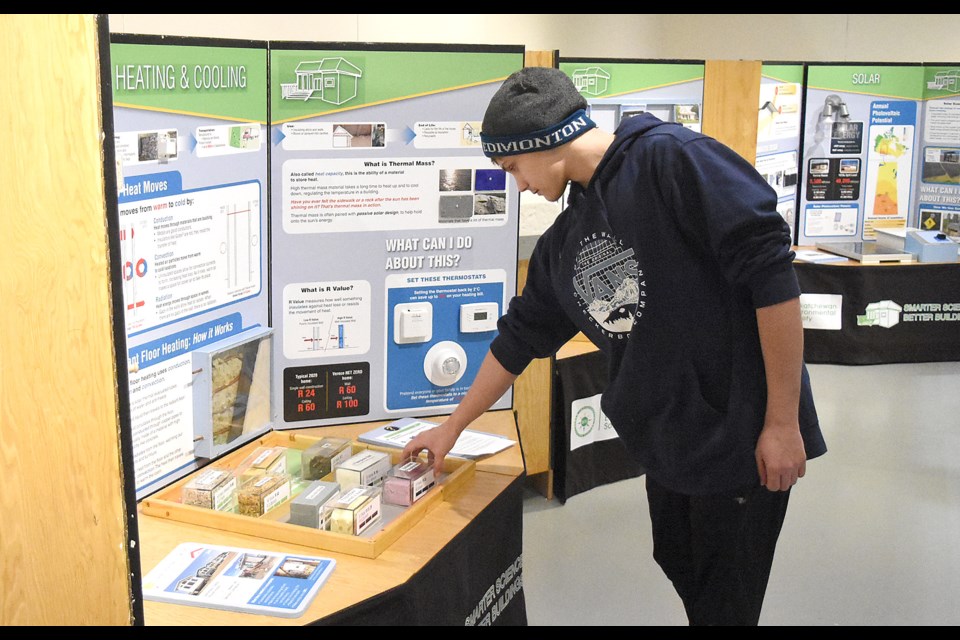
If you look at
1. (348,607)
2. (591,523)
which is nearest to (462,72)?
(348,607)

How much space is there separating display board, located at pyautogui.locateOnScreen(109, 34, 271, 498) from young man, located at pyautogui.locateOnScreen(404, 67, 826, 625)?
0.71 m

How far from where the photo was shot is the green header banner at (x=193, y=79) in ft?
7.00

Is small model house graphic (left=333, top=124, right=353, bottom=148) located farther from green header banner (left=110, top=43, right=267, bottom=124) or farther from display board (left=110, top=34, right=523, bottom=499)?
green header banner (left=110, top=43, right=267, bottom=124)

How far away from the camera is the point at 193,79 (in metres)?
2.31

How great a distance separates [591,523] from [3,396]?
2996 millimetres

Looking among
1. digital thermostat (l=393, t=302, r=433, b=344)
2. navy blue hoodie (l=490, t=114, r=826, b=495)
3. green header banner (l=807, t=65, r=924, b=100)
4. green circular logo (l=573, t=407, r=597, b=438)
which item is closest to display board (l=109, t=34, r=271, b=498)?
digital thermostat (l=393, t=302, r=433, b=344)

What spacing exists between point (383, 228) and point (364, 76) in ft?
1.31

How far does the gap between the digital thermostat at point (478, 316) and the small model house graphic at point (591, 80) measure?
2.47 metres

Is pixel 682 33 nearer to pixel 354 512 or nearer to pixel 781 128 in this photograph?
pixel 781 128

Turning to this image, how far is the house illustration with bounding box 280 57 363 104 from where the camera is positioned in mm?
2582

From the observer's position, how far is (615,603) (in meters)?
3.38

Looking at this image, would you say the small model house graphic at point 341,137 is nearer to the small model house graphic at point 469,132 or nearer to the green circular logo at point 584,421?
the small model house graphic at point 469,132

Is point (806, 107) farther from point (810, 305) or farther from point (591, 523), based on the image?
point (591, 523)

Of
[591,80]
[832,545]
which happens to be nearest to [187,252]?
[832,545]
